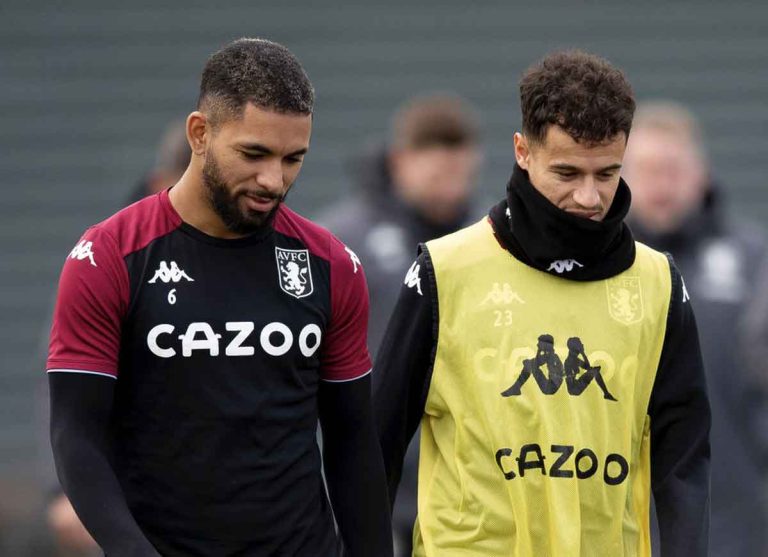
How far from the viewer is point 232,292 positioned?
3898mm

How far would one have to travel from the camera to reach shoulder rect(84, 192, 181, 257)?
12.5 ft

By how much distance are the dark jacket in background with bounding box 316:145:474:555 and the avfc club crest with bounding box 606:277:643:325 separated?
2.82m

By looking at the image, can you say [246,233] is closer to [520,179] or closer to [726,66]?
[520,179]

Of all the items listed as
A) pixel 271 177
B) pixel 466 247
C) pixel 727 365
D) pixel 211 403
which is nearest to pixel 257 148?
pixel 271 177

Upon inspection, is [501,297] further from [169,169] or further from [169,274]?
[169,169]

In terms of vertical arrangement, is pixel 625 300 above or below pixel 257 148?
below

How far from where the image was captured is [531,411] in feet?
13.5

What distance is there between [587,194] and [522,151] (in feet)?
0.80

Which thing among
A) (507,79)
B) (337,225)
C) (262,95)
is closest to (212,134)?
(262,95)

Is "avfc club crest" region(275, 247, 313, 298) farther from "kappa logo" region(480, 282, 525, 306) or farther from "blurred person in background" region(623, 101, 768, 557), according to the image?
"blurred person in background" region(623, 101, 768, 557)

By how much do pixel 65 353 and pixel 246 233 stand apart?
0.53m

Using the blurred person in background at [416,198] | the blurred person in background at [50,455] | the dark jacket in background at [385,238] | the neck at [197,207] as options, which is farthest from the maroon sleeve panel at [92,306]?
the blurred person in background at [416,198]

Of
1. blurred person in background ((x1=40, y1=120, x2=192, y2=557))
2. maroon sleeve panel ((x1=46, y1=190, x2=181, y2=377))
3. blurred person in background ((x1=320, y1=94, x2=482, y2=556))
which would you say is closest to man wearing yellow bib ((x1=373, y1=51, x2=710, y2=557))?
maroon sleeve panel ((x1=46, y1=190, x2=181, y2=377))

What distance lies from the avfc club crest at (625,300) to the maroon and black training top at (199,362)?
74cm
